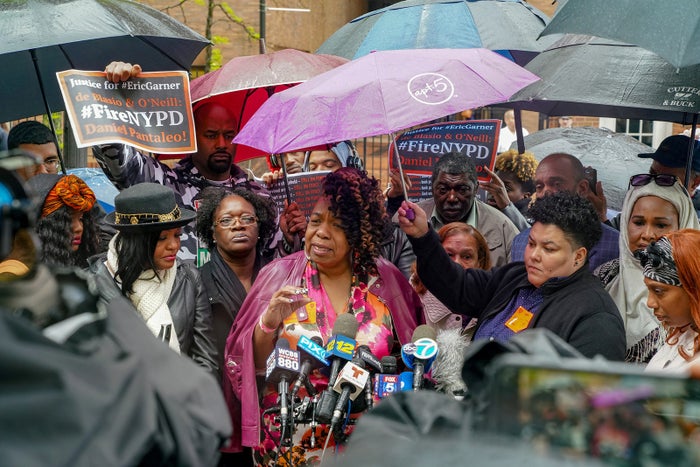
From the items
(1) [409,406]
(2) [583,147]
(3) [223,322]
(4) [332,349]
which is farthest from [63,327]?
(2) [583,147]

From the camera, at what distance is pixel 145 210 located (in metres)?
4.70

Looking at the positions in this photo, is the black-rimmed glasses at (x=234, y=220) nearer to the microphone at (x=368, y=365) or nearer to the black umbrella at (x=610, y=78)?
the microphone at (x=368, y=365)

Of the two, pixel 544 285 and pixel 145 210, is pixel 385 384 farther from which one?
pixel 145 210

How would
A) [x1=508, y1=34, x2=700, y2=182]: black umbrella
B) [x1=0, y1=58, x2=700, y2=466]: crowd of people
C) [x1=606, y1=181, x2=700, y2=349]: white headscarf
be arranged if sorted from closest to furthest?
[x1=0, y1=58, x2=700, y2=466]: crowd of people → [x1=606, y1=181, x2=700, y2=349]: white headscarf → [x1=508, y1=34, x2=700, y2=182]: black umbrella

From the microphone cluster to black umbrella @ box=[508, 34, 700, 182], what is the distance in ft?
5.63

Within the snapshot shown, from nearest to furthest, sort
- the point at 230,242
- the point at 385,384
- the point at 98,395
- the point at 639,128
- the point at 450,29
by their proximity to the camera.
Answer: the point at 98,395 → the point at 385,384 → the point at 230,242 → the point at 450,29 → the point at 639,128

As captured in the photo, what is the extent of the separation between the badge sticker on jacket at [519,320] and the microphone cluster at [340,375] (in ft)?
1.19

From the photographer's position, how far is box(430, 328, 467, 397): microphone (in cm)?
411

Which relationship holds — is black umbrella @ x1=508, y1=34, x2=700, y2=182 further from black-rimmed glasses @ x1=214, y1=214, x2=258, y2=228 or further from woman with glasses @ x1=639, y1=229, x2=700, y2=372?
black-rimmed glasses @ x1=214, y1=214, x2=258, y2=228

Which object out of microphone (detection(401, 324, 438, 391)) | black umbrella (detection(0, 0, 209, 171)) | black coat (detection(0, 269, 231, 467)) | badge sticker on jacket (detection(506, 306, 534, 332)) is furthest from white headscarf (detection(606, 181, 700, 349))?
black coat (detection(0, 269, 231, 467))

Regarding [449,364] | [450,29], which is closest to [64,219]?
[449,364]

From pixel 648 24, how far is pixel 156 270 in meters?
2.54

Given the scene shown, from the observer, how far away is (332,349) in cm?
429

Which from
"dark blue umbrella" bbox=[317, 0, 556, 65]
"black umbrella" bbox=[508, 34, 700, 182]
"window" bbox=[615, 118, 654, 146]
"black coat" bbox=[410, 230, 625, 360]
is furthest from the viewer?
"window" bbox=[615, 118, 654, 146]
